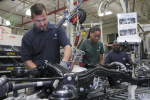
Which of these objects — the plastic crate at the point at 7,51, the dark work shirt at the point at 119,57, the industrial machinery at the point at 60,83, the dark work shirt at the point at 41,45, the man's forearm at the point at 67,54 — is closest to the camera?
the industrial machinery at the point at 60,83

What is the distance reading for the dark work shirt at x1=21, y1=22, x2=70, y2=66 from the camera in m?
1.40

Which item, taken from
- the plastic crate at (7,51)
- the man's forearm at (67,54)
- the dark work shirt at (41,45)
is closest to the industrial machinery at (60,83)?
the man's forearm at (67,54)

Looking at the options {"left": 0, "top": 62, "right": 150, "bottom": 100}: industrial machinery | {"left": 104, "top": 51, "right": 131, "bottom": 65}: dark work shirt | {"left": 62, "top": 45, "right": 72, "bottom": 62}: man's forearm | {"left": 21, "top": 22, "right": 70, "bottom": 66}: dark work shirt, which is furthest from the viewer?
{"left": 104, "top": 51, "right": 131, "bottom": 65}: dark work shirt

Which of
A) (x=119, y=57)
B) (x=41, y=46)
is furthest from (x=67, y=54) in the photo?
(x=119, y=57)

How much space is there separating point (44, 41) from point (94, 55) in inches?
Answer: 45.4

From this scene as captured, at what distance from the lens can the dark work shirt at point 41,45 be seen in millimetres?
1404

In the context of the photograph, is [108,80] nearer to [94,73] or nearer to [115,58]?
[94,73]

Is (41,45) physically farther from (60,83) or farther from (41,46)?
Answer: (60,83)

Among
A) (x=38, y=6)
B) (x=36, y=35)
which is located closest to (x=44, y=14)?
(x=38, y=6)

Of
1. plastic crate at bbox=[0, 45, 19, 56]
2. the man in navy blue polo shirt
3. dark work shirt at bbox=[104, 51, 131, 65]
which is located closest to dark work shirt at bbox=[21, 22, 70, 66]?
the man in navy blue polo shirt

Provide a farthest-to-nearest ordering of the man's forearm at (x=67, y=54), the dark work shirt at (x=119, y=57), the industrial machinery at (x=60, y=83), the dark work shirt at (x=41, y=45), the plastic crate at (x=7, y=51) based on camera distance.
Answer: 1. the plastic crate at (x=7, y=51)
2. the dark work shirt at (x=119, y=57)
3. the dark work shirt at (x=41, y=45)
4. the man's forearm at (x=67, y=54)
5. the industrial machinery at (x=60, y=83)

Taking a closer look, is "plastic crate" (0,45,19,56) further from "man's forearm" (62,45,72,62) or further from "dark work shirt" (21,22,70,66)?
"man's forearm" (62,45,72,62)

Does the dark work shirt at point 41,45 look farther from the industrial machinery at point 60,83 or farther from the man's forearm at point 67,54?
the industrial machinery at point 60,83

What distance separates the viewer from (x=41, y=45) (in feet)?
4.61
